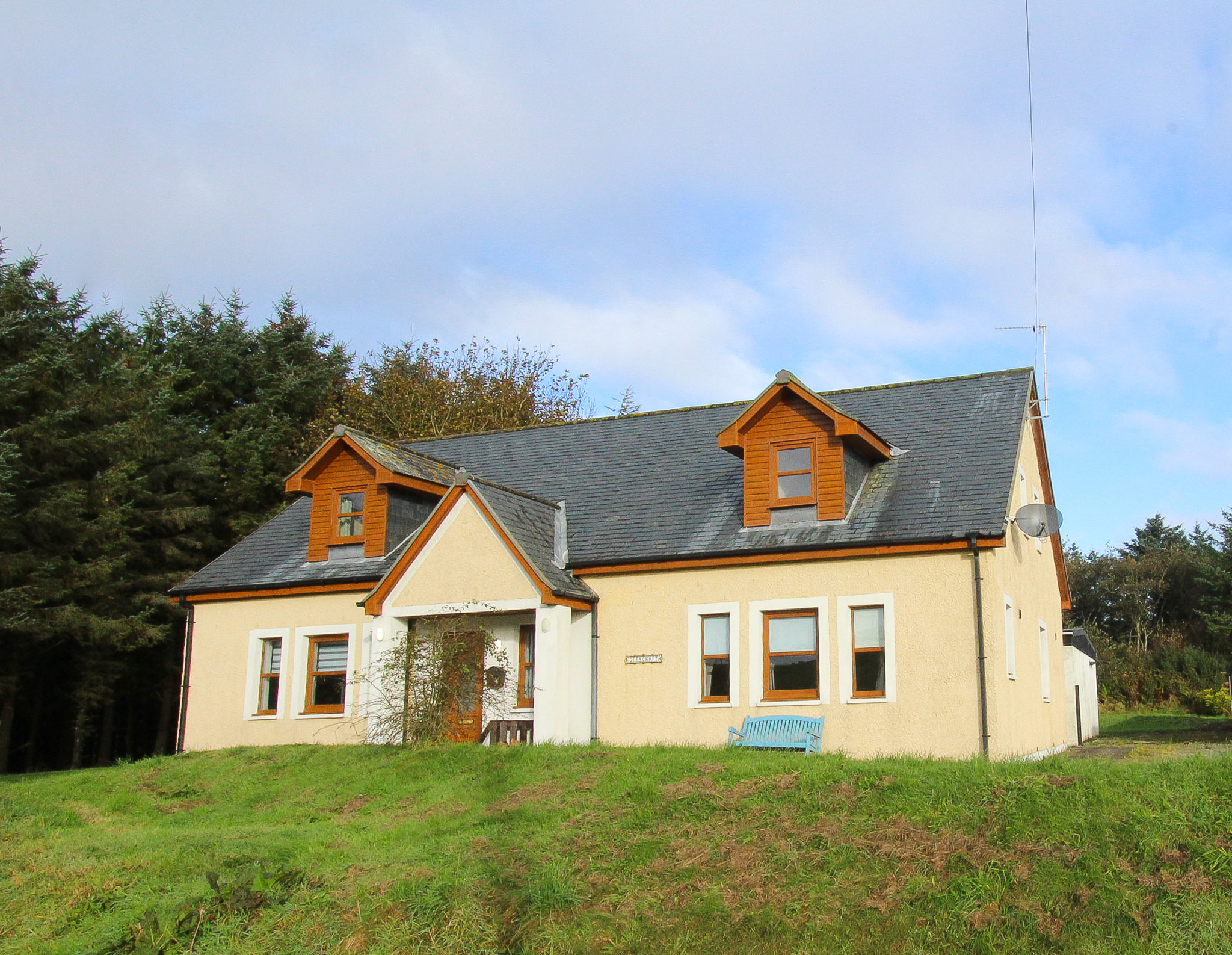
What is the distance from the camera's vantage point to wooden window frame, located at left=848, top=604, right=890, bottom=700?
18.1 meters

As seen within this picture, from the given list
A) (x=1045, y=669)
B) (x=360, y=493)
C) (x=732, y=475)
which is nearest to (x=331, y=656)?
(x=360, y=493)

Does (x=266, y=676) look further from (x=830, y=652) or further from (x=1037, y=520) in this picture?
(x=1037, y=520)

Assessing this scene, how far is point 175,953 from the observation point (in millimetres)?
10602

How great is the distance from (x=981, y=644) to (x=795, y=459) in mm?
4819

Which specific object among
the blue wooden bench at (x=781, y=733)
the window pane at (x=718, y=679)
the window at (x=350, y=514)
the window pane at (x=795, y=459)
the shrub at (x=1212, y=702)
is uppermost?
the window pane at (x=795, y=459)

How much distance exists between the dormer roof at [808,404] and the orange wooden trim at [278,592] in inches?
307

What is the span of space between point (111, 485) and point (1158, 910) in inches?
1056

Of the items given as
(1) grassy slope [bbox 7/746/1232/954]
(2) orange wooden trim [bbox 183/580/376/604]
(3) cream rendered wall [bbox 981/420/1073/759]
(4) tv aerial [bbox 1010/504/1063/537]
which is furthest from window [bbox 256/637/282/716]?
(4) tv aerial [bbox 1010/504/1063/537]

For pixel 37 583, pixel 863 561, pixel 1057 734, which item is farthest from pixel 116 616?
pixel 1057 734

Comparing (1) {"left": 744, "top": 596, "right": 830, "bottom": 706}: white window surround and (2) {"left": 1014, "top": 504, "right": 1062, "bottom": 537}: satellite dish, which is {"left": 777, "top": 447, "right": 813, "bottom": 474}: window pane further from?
(2) {"left": 1014, "top": 504, "right": 1062, "bottom": 537}: satellite dish

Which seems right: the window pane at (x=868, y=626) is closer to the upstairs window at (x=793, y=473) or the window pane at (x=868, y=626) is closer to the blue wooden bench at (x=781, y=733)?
the blue wooden bench at (x=781, y=733)

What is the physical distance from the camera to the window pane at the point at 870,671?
18.3m

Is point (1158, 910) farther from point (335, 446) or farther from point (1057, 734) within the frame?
point (335, 446)

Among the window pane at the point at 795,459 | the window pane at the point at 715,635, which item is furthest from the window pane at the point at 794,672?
the window pane at the point at 795,459
